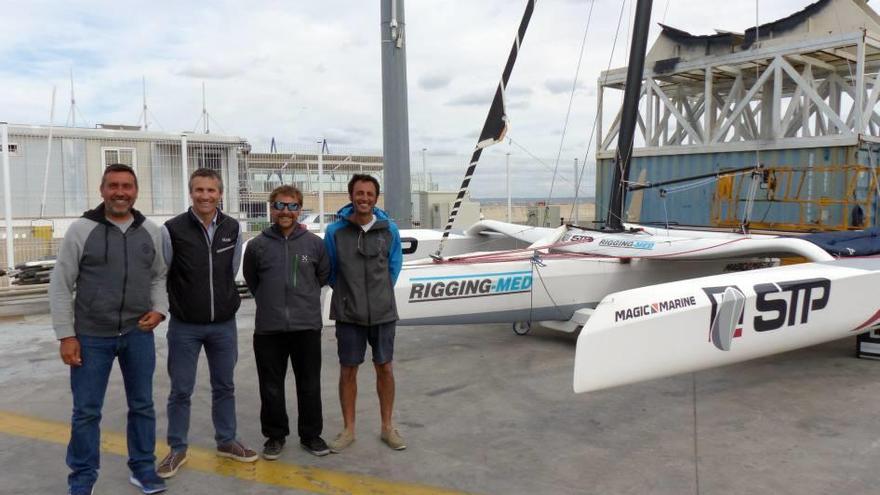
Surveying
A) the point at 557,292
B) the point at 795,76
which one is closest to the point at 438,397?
the point at 557,292

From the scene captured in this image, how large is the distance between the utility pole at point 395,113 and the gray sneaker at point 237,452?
16.7 ft

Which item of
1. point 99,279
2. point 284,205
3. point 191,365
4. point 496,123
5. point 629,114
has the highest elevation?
point 629,114

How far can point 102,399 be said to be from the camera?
9.66ft

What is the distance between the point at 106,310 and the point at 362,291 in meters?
1.24

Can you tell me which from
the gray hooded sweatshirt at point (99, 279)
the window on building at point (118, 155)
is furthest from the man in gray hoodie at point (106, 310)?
the window on building at point (118, 155)

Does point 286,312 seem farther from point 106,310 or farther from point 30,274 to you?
point 30,274

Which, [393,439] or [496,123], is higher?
[496,123]

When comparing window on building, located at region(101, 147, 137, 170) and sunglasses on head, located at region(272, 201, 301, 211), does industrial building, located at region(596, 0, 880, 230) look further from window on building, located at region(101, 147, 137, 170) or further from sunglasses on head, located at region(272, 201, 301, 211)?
window on building, located at region(101, 147, 137, 170)

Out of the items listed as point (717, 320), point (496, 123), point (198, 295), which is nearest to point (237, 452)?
point (198, 295)

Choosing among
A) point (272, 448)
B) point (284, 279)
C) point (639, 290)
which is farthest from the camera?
point (639, 290)

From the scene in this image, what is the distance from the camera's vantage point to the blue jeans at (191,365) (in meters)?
3.24

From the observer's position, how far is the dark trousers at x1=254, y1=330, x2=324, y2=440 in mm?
3486

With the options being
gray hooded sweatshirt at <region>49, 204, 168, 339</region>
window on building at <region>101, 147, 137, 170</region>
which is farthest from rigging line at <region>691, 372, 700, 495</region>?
window on building at <region>101, 147, 137, 170</region>

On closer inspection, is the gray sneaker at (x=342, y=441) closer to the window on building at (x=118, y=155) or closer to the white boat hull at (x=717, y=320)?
the white boat hull at (x=717, y=320)
